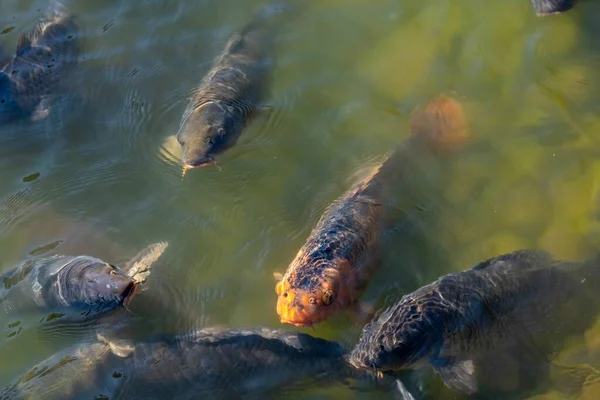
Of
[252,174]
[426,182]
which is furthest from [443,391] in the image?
[252,174]

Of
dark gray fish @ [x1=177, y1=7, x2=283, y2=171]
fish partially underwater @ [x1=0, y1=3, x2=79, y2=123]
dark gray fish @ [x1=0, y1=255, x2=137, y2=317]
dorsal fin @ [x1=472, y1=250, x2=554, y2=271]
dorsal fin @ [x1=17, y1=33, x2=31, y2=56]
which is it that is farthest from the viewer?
dorsal fin @ [x1=17, y1=33, x2=31, y2=56]

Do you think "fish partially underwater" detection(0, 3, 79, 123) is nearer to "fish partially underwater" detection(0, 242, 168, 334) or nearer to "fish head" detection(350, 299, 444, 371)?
"fish partially underwater" detection(0, 242, 168, 334)

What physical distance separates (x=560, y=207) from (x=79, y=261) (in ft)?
14.9

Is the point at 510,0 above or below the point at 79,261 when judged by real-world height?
above

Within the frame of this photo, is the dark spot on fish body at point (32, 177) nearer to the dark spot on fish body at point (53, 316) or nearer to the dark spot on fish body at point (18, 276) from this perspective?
the dark spot on fish body at point (18, 276)

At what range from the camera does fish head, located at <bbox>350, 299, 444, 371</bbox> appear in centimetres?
504

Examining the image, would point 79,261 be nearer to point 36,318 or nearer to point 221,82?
point 36,318

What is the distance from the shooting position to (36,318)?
19.4ft

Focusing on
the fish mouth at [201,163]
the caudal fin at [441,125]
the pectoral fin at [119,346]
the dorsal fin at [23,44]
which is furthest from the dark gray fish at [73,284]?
the dorsal fin at [23,44]

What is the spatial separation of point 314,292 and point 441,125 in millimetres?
2401

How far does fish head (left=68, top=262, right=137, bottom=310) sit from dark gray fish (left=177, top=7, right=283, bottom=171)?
1.43 meters

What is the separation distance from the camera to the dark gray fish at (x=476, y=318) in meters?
5.10

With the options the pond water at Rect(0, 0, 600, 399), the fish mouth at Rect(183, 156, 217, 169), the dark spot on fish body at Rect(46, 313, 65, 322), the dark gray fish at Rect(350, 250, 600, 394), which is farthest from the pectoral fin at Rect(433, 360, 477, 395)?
the dark spot on fish body at Rect(46, 313, 65, 322)

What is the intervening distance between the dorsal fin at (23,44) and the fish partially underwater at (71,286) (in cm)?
319
